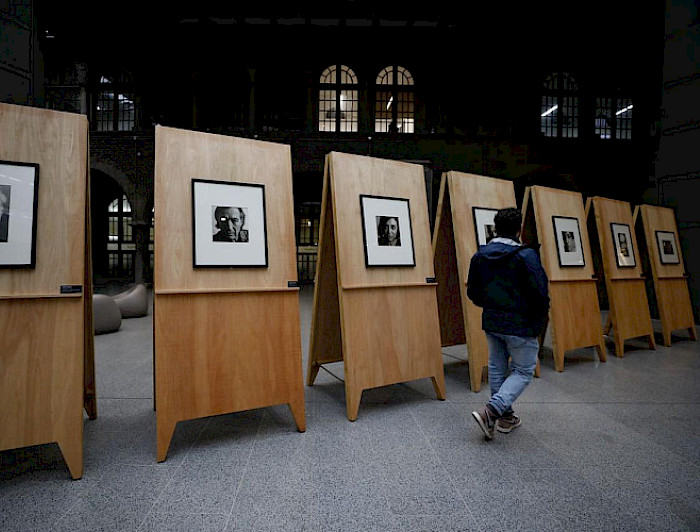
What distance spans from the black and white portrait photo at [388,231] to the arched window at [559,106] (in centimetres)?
1449

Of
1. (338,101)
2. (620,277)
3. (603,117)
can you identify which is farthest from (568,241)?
(603,117)

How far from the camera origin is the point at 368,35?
50.1ft

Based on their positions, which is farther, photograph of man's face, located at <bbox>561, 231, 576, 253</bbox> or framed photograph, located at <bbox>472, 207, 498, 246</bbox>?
photograph of man's face, located at <bbox>561, 231, 576, 253</bbox>

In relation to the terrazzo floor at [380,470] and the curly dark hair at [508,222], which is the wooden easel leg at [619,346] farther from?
the curly dark hair at [508,222]

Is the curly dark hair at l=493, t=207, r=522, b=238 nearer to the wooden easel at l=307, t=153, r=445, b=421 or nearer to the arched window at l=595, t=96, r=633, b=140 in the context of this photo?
the wooden easel at l=307, t=153, r=445, b=421

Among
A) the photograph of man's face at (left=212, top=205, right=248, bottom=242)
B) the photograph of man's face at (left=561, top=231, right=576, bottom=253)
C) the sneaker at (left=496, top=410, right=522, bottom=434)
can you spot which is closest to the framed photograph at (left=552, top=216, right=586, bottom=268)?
the photograph of man's face at (left=561, top=231, right=576, bottom=253)

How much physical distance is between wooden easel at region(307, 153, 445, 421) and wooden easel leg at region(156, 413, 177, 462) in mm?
1280

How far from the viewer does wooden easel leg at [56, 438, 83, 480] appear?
2359 millimetres

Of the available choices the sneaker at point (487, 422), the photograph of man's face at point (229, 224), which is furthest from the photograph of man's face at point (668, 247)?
the photograph of man's face at point (229, 224)

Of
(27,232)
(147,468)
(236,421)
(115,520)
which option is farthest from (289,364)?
(27,232)

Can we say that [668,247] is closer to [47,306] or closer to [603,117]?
[47,306]

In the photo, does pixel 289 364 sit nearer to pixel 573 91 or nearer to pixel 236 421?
pixel 236 421

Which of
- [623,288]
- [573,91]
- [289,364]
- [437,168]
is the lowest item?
[289,364]

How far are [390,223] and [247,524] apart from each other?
245 centimetres
